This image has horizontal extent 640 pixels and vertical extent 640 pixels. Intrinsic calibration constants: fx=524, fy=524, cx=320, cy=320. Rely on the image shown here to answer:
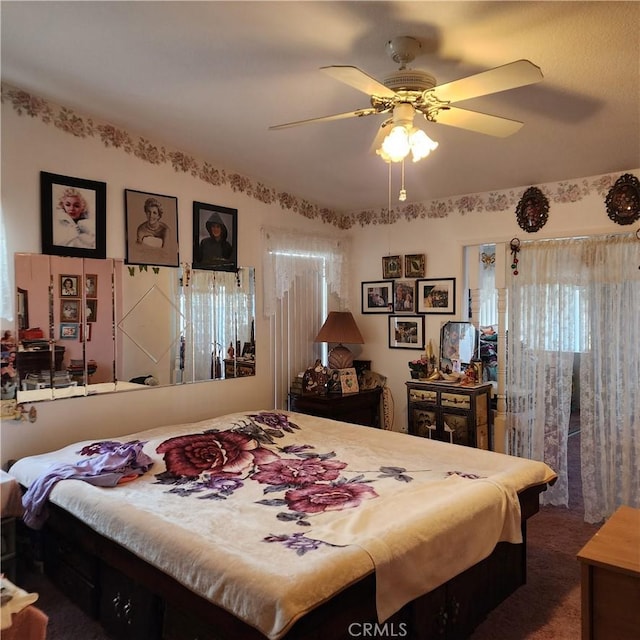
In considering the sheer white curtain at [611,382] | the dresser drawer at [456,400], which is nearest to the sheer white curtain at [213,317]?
the dresser drawer at [456,400]

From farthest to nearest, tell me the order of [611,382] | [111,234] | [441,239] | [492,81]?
[441,239], [611,382], [111,234], [492,81]

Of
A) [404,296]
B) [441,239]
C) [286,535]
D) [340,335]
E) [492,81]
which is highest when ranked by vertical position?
[492,81]

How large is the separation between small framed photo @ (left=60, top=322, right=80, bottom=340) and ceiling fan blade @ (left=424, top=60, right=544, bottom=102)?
7.85 feet

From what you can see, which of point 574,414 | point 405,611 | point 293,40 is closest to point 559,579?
point 405,611

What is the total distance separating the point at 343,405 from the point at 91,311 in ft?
6.91

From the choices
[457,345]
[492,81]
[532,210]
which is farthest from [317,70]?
[457,345]

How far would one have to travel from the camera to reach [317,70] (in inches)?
97.4

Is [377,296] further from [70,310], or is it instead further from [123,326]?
[70,310]

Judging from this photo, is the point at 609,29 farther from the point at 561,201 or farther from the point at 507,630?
the point at 507,630

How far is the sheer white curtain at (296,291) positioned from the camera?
14.4ft

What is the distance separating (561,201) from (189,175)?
268 centimetres

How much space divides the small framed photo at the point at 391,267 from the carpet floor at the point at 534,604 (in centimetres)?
234

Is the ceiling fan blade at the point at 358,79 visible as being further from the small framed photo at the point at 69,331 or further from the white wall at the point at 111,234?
the small framed photo at the point at 69,331

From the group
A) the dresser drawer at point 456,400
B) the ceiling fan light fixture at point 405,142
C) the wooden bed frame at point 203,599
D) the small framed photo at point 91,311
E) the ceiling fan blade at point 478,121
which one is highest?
the ceiling fan blade at point 478,121
